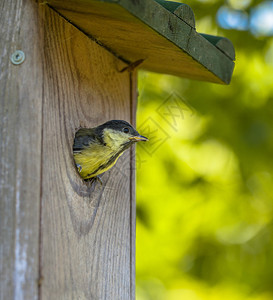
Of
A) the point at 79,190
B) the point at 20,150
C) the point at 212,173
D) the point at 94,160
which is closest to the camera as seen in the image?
the point at 20,150

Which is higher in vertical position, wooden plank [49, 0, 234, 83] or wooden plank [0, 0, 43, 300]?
wooden plank [49, 0, 234, 83]

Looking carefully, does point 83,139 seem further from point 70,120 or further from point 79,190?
point 79,190

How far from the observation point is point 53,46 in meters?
2.67

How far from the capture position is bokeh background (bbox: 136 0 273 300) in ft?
13.4

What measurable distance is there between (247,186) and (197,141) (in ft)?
1.51

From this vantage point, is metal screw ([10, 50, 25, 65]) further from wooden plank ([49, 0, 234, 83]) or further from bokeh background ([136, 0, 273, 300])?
bokeh background ([136, 0, 273, 300])

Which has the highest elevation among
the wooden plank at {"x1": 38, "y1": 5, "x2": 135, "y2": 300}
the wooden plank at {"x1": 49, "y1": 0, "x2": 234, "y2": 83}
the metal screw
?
the wooden plank at {"x1": 49, "y1": 0, "x2": 234, "y2": 83}

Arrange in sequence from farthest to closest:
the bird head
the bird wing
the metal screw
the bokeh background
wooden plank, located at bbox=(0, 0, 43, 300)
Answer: the bokeh background < the bird head < the bird wing < the metal screw < wooden plank, located at bbox=(0, 0, 43, 300)

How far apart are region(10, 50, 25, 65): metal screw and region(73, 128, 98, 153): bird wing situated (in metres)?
0.50

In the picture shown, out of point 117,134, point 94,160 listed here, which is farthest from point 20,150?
point 117,134

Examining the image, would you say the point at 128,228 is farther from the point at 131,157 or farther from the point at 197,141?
the point at 197,141

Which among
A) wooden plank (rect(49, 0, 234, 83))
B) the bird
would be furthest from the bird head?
wooden plank (rect(49, 0, 234, 83))

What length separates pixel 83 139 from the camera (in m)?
2.85

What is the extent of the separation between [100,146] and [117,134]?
0.35 feet
